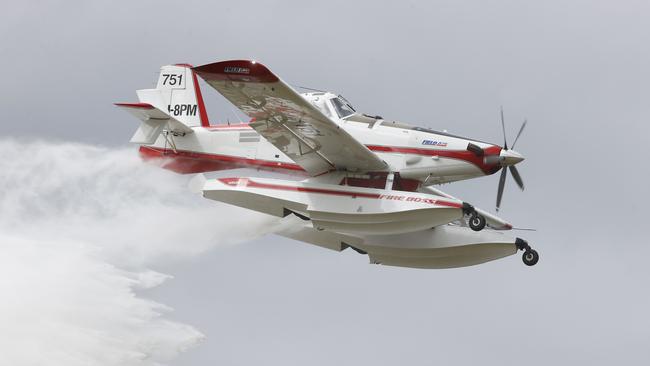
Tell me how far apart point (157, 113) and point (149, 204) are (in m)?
2.92

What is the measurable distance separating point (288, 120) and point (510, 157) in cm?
493

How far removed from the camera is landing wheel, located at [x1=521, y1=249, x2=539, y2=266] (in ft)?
102

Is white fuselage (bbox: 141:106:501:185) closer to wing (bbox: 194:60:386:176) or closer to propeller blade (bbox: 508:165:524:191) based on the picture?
wing (bbox: 194:60:386:176)

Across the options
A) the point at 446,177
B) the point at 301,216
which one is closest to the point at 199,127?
the point at 301,216

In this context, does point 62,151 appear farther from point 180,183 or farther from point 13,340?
point 13,340

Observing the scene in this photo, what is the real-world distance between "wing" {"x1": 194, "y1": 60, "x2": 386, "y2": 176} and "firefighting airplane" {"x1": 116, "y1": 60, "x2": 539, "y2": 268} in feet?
0.09

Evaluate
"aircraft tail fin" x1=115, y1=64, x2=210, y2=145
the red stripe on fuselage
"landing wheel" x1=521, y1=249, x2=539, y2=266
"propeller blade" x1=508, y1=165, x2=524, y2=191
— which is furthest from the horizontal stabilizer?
"landing wheel" x1=521, y1=249, x2=539, y2=266

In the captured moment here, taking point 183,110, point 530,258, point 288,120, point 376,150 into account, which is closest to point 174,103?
point 183,110

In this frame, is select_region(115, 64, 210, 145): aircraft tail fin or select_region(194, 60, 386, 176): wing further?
select_region(115, 64, 210, 145): aircraft tail fin

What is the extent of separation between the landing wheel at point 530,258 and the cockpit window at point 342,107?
5186 mm

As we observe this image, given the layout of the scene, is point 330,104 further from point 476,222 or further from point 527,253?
point 527,253

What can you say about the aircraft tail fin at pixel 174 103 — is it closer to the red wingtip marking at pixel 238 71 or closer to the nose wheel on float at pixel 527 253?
the red wingtip marking at pixel 238 71

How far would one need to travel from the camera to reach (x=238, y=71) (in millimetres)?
27250

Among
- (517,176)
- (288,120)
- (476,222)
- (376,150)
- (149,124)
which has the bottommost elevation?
(476,222)
